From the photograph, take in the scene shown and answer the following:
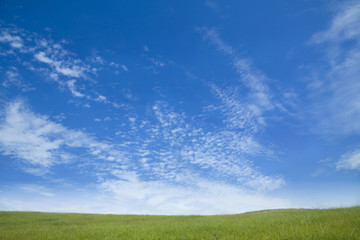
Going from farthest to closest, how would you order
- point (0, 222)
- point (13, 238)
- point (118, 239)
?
point (0, 222), point (13, 238), point (118, 239)

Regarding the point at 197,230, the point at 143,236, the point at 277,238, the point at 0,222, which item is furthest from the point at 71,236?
the point at 0,222

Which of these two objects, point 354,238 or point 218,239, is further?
point 218,239

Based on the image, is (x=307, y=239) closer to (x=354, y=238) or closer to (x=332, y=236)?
(x=332, y=236)

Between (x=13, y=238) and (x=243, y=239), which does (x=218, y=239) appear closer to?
(x=243, y=239)

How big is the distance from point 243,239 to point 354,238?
11.4 ft

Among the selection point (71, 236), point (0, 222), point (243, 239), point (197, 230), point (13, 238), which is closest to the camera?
point (243, 239)

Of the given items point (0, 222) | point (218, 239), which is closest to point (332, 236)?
point (218, 239)

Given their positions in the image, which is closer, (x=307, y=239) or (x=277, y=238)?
(x=307, y=239)

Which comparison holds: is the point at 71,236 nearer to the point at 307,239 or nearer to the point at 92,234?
the point at 92,234

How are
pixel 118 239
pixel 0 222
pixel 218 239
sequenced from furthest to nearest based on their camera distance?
pixel 0 222, pixel 118 239, pixel 218 239

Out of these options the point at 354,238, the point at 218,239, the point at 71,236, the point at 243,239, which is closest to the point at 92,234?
the point at 71,236

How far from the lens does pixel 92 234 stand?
12602 mm

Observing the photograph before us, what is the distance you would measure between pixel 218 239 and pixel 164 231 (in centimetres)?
397

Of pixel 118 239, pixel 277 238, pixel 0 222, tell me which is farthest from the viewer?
pixel 0 222
